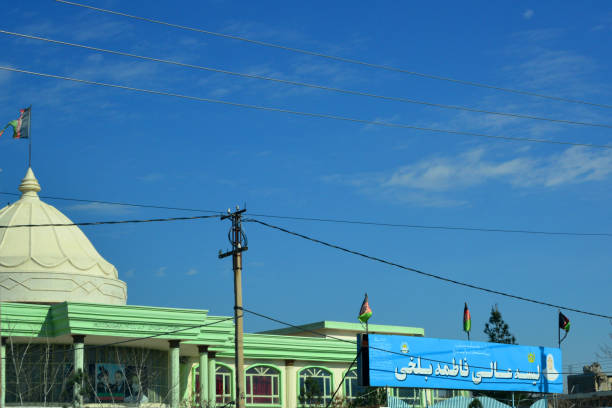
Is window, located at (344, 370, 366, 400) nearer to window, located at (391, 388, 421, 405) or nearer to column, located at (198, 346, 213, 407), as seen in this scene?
window, located at (391, 388, 421, 405)

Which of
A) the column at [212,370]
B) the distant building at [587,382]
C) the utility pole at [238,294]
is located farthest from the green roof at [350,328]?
the utility pole at [238,294]

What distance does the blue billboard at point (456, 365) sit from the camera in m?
36.0

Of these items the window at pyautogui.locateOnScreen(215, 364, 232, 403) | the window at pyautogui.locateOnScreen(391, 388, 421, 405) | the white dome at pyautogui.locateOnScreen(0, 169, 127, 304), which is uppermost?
the white dome at pyautogui.locateOnScreen(0, 169, 127, 304)

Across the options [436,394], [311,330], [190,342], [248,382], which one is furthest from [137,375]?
[436,394]

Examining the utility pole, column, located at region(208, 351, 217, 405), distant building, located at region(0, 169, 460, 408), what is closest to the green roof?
distant building, located at region(0, 169, 460, 408)

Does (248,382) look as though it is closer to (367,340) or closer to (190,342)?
(190,342)

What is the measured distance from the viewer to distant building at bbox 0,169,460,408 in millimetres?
39250

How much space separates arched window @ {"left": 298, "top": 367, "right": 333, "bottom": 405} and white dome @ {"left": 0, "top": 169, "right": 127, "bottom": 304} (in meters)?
10.4

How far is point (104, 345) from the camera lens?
4141 cm

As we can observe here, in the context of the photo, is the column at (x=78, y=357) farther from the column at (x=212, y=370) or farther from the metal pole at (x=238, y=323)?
the metal pole at (x=238, y=323)

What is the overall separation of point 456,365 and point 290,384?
41.8 ft

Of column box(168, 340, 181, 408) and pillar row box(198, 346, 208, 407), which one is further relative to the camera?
pillar row box(198, 346, 208, 407)

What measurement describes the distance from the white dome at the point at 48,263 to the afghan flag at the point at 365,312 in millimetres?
12468

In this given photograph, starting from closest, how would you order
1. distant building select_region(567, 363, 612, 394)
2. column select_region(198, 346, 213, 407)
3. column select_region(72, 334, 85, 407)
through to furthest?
column select_region(72, 334, 85, 407), column select_region(198, 346, 213, 407), distant building select_region(567, 363, 612, 394)
